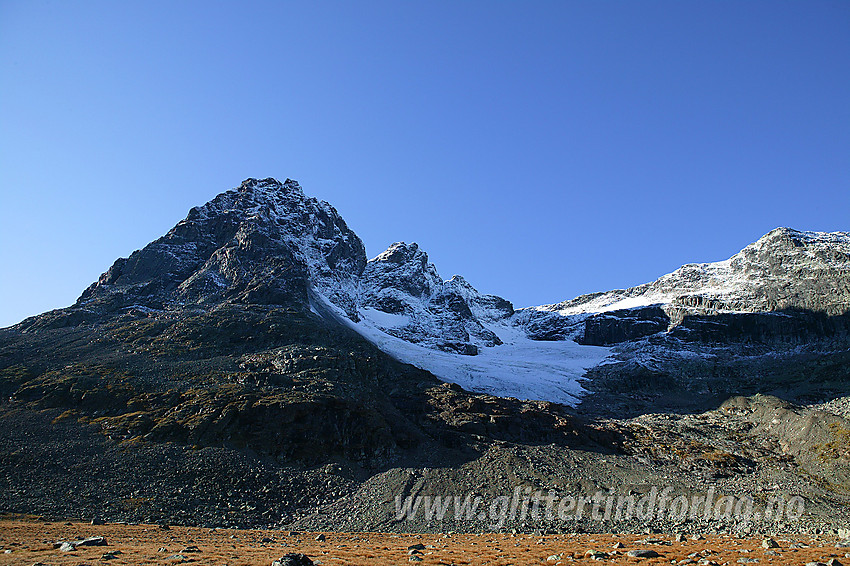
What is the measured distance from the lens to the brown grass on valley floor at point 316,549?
925 inches

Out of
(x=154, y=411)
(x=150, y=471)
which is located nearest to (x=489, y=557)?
(x=150, y=471)

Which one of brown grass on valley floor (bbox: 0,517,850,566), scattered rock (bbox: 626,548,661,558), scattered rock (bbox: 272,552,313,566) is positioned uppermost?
scattered rock (bbox: 272,552,313,566)

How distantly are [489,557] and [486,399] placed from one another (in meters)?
71.7

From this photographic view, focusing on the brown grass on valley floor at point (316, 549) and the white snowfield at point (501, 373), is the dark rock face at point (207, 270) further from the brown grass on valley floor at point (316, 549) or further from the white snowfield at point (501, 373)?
the brown grass on valley floor at point (316, 549)

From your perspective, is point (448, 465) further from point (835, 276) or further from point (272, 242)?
point (835, 276)

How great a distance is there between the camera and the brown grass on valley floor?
23500mm

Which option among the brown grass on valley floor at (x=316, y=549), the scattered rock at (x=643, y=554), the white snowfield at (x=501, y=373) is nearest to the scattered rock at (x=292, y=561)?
the brown grass on valley floor at (x=316, y=549)

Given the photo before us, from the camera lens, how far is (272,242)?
17538cm

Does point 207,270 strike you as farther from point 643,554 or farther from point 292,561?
point 643,554

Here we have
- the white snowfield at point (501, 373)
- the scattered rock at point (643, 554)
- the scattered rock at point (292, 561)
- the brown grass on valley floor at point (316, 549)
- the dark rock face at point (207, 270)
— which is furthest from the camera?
the dark rock face at point (207, 270)

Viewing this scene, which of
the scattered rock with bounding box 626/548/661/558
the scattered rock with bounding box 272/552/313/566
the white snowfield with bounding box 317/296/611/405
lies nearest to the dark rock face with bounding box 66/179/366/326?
the white snowfield with bounding box 317/296/611/405

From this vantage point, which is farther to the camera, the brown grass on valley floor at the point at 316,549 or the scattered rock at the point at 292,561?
the brown grass on valley floor at the point at 316,549

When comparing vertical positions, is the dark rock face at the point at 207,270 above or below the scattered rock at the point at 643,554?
above

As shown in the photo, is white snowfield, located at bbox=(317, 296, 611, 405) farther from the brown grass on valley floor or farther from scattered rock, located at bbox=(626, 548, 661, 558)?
scattered rock, located at bbox=(626, 548, 661, 558)
